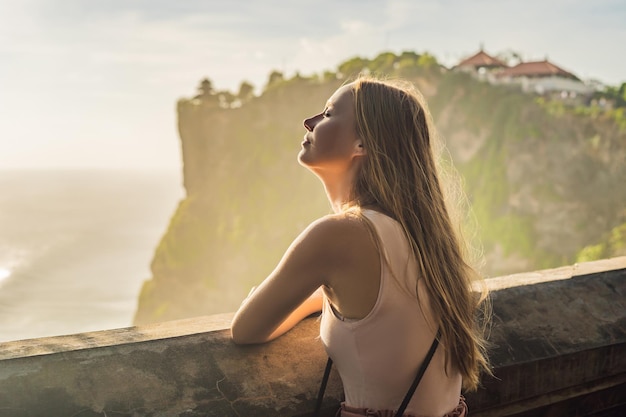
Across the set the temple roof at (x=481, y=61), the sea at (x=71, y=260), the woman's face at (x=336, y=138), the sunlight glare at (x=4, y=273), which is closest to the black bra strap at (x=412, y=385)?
the woman's face at (x=336, y=138)

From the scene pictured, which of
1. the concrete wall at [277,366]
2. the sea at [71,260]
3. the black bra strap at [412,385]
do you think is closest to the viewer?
the concrete wall at [277,366]

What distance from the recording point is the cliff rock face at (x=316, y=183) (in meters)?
45.9

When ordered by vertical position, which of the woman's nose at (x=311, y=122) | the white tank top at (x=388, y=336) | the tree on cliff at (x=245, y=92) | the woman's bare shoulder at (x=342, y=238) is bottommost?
the tree on cliff at (x=245, y=92)

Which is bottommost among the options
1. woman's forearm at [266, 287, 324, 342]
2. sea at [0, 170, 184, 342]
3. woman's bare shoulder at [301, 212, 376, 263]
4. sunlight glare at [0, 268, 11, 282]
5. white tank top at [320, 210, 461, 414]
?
sea at [0, 170, 184, 342]

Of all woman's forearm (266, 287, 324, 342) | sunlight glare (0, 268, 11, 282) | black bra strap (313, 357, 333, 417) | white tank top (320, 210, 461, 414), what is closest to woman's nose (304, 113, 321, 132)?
white tank top (320, 210, 461, 414)

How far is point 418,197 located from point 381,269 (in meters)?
0.24

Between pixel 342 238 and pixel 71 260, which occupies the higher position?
pixel 342 238

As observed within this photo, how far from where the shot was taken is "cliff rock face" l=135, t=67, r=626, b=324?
45906 millimetres

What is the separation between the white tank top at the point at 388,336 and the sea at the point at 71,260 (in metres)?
51.0

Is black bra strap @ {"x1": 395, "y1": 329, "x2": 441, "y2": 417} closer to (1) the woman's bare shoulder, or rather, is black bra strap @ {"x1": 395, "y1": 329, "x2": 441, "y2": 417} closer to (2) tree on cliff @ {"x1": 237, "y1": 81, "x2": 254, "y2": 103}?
(1) the woman's bare shoulder

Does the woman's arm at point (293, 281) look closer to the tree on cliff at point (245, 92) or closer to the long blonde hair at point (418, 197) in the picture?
the long blonde hair at point (418, 197)

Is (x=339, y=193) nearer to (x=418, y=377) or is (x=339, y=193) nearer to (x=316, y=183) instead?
(x=418, y=377)

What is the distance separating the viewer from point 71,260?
9231cm

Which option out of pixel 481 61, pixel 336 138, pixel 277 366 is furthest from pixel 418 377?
pixel 481 61
